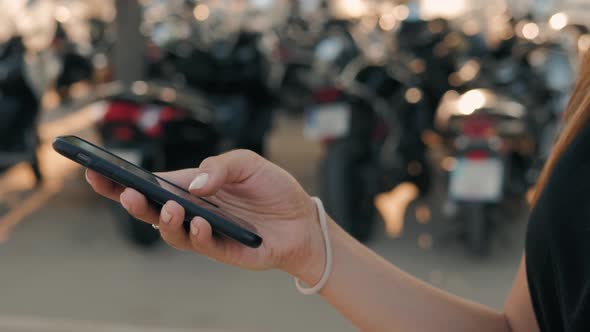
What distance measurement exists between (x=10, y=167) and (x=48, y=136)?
2.55 meters

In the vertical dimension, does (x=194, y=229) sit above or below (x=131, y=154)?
above

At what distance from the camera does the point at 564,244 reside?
3.82ft

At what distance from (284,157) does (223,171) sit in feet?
20.5

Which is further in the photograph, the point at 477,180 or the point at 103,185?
the point at 477,180

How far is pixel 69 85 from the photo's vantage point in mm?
10266

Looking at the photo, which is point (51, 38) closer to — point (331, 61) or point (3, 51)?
A: point (3, 51)

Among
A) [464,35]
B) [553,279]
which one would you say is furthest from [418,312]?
[464,35]

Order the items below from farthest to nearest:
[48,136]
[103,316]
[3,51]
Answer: [48,136] → [3,51] → [103,316]

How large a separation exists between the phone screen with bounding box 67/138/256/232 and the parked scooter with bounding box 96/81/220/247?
338 cm

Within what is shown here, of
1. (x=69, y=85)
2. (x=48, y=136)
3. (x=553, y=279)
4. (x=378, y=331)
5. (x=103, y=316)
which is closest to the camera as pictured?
(x=553, y=279)

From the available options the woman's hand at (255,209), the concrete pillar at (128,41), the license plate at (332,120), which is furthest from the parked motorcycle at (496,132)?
the woman's hand at (255,209)

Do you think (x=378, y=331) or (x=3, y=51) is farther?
(x=3, y=51)

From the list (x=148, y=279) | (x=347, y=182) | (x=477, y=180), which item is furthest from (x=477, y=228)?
(x=148, y=279)

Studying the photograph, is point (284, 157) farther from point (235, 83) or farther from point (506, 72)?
point (506, 72)
